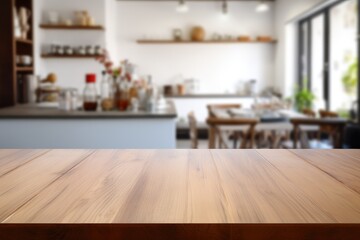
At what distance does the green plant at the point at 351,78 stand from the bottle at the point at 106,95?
2.92m

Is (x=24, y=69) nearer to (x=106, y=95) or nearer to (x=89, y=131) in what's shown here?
(x=106, y=95)

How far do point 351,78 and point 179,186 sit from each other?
199 inches

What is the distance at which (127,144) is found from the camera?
339 cm

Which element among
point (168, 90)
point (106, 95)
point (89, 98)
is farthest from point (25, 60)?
point (168, 90)

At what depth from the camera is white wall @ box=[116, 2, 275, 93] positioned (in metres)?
8.61

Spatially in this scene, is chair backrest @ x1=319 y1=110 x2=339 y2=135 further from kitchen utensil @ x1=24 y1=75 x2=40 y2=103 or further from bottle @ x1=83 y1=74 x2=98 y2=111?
kitchen utensil @ x1=24 y1=75 x2=40 y2=103

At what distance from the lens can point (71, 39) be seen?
6.73 meters

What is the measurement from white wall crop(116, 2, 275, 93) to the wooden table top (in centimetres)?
727

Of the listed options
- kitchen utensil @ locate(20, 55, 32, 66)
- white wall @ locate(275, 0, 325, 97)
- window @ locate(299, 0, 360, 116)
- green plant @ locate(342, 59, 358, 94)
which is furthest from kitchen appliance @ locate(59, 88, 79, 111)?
white wall @ locate(275, 0, 325, 97)

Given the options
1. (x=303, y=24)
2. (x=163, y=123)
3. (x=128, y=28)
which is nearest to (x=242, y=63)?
(x=303, y=24)

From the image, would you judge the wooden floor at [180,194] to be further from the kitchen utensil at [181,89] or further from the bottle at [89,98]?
the kitchen utensil at [181,89]

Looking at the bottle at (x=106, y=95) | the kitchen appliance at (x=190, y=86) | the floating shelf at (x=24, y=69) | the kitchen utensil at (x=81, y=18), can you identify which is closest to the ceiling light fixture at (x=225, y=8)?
the kitchen appliance at (x=190, y=86)

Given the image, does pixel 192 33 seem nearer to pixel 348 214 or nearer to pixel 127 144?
pixel 127 144
